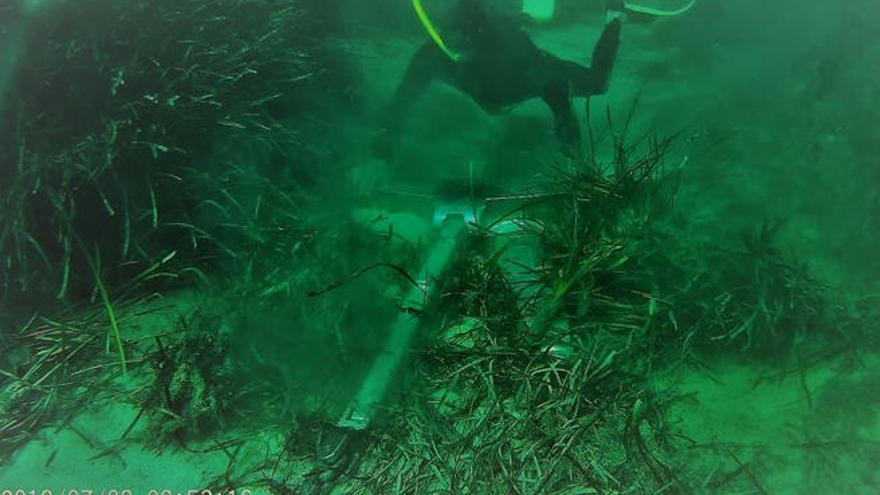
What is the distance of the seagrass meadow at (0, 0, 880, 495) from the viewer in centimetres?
211

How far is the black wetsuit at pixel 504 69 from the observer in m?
3.63

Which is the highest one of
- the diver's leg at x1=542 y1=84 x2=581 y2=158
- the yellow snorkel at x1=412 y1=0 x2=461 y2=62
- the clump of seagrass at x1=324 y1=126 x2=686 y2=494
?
the yellow snorkel at x1=412 y1=0 x2=461 y2=62

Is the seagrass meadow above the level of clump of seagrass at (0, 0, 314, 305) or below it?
below

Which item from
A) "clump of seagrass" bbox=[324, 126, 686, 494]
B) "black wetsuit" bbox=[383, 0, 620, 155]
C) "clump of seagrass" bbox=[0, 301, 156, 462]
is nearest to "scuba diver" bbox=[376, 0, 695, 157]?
"black wetsuit" bbox=[383, 0, 620, 155]

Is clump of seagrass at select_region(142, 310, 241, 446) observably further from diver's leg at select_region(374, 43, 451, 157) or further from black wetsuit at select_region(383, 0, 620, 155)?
black wetsuit at select_region(383, 0, 620, 155)

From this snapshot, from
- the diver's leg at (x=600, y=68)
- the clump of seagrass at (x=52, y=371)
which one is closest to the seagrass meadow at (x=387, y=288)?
the clump of seagrass at (x=52, y=371)

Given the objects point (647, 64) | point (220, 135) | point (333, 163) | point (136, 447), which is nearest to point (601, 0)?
point (647, 64)

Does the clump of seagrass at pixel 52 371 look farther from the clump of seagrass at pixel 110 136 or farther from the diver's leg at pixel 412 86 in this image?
the diver's leg at pixel 412 86

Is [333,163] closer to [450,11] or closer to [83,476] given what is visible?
[450,11]

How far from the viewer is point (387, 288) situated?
275 cm

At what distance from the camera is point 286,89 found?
3.50 metres

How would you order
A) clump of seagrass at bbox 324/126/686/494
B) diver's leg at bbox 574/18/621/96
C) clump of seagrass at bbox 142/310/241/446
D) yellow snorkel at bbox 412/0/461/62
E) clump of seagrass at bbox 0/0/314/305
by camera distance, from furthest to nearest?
diver's leg at bbox 574/18/621/96 → yellow snorkel at bbox 412/0/461/62 → clump of seagrass at bbox 0/0/314/305 → clump of seagrass at bbox 142/310/241/446 → clump of seagrass at bbox 324/126/686/494

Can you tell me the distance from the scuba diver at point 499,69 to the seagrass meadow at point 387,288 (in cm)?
2

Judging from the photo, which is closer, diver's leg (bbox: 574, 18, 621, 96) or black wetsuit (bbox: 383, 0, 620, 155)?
black wetsuit (bbox: 383, 0, 620, 155)
